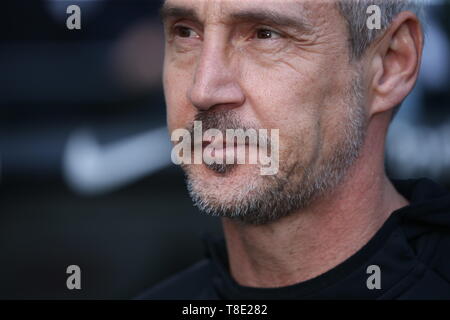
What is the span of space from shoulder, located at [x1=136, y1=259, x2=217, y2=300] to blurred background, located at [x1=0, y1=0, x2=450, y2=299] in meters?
1.77

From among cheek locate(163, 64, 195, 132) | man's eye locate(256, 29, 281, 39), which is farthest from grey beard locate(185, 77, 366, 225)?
man's eye locate(256, 29, 281, 39)

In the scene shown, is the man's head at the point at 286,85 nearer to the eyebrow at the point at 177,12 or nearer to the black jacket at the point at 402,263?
the eyebrow at the point at 177,12

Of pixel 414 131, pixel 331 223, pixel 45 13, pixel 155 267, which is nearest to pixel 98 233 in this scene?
pixel 155 267

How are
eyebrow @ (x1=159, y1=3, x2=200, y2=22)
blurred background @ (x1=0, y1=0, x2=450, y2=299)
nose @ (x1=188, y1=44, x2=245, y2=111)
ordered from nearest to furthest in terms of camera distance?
1. nose @ (x1=188, y1=44, x2=245, y2=111)
2. eyebrow @ (x1=159, y1=3, x2=200, y2=22)
3. blurred background @ (x1=0, y1=0, x2=450, y2=299)

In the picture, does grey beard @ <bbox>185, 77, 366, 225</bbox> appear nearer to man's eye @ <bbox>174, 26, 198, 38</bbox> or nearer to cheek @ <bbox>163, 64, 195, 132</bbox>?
cheek @ <bbox>163, 64, 195, 132</bbox>

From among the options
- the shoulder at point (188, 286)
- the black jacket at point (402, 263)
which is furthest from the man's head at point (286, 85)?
the shoulder at point (188, 286)

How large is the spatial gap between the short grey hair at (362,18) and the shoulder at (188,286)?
32.4 inches

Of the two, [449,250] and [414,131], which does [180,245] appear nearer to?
[414,131]

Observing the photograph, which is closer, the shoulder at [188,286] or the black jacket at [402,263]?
the black jacket at [402,263]

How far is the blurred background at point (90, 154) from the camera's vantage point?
4.23m

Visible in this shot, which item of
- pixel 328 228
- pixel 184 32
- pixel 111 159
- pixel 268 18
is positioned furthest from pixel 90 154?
pixel 268 18

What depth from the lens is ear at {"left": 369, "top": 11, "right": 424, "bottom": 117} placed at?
1.93m

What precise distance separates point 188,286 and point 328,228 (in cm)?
59

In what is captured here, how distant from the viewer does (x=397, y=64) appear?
1952 millimetres
